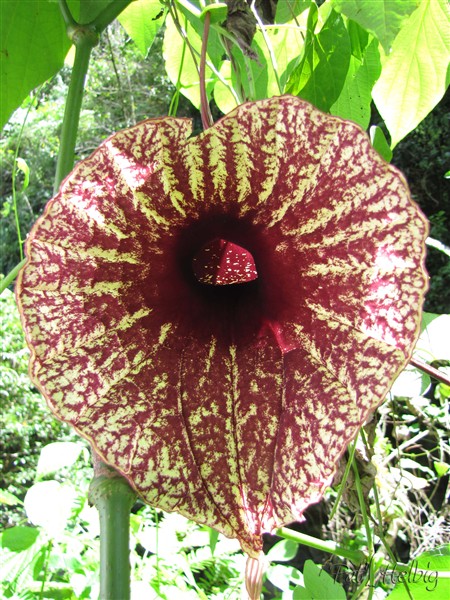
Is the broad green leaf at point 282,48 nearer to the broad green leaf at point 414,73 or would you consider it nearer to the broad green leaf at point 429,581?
the broad green leaf at point 414,73

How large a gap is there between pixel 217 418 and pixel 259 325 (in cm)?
10

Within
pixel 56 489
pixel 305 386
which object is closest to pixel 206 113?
pixel 305 386

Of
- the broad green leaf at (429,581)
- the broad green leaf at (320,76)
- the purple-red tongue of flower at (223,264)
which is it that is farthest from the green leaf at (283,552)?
the broad green leaf at (320,76)

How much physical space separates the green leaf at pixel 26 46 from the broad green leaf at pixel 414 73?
0.38 metres

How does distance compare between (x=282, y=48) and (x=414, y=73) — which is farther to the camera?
(x=282, y=48)

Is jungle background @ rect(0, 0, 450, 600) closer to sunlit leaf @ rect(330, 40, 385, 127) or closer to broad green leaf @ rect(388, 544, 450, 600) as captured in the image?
broad green leaf @ rect(388, 544, 450, 600)

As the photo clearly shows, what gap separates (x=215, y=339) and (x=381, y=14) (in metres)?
0.30

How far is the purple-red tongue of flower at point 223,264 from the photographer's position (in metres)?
0.56

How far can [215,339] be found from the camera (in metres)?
0.52

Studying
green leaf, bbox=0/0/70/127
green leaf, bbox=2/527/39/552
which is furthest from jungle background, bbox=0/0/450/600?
green leaf, bbox=0/0/70/127

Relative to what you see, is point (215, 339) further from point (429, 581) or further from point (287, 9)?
point (287, 9)

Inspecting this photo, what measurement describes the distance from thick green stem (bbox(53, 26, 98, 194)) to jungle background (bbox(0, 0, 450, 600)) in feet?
0.59

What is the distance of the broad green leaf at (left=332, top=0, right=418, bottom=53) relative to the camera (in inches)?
18.8

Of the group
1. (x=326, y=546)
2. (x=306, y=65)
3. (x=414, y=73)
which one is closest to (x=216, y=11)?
(x=306, y=65)
